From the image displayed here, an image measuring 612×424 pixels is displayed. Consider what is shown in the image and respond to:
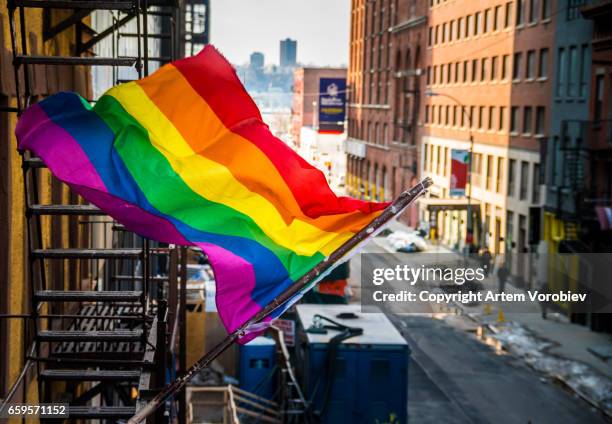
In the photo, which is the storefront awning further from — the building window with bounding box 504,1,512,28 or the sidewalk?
the sidewalk

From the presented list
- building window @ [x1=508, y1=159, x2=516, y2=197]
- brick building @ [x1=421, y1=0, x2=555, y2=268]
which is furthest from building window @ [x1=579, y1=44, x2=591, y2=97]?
building window @ [x1=508, y1=159, x2=516, y2=197]

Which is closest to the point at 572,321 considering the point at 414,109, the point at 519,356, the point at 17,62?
the point at 519,356

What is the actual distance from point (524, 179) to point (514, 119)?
434 cm

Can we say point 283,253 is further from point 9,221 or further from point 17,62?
point 9,221

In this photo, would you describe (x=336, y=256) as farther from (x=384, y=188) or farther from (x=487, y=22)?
(x=384, y=188)

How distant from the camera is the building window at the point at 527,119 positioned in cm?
5262

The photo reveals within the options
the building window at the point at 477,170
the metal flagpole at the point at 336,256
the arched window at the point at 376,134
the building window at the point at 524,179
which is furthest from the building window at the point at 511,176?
the metal flagpole at the point at 336,256

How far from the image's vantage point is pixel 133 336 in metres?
7.46

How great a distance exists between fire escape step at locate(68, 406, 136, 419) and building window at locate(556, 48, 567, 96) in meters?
42.5

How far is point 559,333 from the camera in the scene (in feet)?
121

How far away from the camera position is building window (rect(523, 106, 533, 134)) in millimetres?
52625

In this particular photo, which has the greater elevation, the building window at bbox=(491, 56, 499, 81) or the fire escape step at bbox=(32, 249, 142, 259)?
the building window at bbox=(491, 56, 499, 81)

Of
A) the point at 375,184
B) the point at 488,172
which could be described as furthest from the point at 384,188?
the point at 488,172

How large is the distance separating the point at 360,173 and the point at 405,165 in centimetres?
2207
